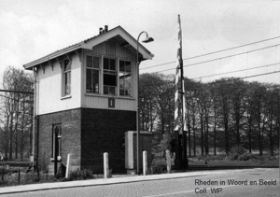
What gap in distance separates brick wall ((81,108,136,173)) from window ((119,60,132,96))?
1242mm

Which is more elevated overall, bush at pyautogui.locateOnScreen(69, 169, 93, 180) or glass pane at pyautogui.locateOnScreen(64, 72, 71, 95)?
glass pane at pyautogui.locateOnScreen(64, 72, 71, 95)

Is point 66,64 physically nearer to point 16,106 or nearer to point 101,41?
point 101,41

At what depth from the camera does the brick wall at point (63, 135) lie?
866 inches

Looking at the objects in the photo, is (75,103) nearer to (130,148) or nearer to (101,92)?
(101,92)

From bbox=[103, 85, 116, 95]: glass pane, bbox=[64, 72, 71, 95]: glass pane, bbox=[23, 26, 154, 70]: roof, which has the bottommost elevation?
bbox=[103, 85, 116, 95]: glass pane

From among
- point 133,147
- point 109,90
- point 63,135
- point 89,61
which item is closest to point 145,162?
point 133,147

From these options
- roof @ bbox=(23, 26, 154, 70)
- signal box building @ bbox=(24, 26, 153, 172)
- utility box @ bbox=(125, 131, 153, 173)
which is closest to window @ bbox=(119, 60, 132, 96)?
signal box building @ bbox=(24, 26, 153, 172)

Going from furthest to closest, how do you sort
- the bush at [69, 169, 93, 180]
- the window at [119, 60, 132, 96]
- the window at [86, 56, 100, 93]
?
the window at [119, 60, 132, 96]
the window at [86, 56, 100, 93]
the bush at [69, 169, 93, 180]

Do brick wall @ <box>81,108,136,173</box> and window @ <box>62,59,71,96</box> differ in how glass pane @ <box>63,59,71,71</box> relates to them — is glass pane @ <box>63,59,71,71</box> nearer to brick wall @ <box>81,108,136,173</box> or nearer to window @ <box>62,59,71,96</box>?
window @ <box>62,59,71,96</box>

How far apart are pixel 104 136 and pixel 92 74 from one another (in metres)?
3.43

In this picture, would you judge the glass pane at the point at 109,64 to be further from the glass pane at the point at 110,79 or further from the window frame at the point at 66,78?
the window frame at the point at 66,78

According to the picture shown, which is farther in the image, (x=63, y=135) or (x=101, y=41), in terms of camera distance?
(x=63, y=135)

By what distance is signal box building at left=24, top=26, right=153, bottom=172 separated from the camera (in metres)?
22.1

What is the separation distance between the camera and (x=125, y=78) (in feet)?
79.7
